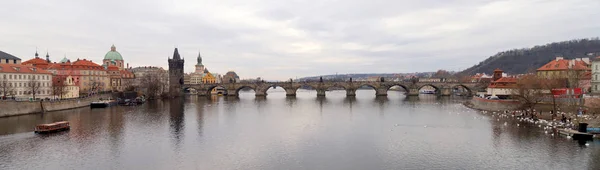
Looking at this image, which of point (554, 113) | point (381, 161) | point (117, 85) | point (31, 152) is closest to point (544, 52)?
point (554, 113)

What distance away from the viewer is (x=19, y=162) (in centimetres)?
2691

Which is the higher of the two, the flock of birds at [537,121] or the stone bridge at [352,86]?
the stone bridge at [352,86]

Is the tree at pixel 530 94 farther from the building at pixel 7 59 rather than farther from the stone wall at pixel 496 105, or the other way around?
the building at pixel 7 59

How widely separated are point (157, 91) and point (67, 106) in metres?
35.0

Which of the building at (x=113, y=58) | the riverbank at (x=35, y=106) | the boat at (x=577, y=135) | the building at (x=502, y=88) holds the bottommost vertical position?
the boat at (x=577, y=135)

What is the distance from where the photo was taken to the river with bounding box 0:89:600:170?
86.1 ft

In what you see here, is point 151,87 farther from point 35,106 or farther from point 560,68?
point 560,68

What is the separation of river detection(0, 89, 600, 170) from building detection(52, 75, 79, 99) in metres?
20.0


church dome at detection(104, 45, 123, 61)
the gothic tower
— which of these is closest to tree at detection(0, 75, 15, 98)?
the gothic tower

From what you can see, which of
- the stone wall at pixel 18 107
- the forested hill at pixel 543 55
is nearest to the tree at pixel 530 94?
the stone wall at pixel 18 107

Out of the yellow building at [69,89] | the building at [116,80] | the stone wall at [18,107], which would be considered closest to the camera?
the stone wall at [18,107]

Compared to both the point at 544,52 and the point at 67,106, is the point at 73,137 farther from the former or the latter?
the point at 544,52

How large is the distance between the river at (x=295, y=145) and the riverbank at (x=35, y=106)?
15.9 feet

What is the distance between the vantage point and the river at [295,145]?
86.1 feet
